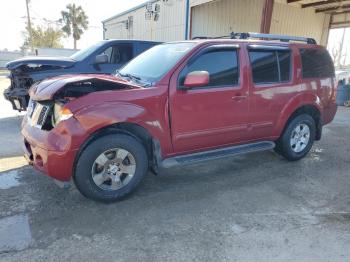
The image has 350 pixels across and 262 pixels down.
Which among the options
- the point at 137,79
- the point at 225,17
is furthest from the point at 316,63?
the point at 225,17

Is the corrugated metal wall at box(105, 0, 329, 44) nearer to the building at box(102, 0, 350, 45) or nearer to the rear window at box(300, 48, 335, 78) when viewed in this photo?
the building at box(102, 0, 350, 45)

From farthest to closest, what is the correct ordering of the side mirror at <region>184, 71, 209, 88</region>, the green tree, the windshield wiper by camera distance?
the green tree, the windshield wiper, the side mirror at <region>184, 71, 209, 88</region>

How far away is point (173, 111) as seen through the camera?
3.72 m

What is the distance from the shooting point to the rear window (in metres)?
4.93

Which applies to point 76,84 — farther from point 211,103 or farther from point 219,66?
point 219,66

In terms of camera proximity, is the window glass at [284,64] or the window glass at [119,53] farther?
the window glass at [119,53]

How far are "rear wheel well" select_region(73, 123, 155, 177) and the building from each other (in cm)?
1029

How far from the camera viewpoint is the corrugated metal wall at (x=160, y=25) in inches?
576

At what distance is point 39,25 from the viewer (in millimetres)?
46469

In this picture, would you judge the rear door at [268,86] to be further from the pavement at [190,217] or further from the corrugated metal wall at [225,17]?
the corrugated metal wall at [225,17]

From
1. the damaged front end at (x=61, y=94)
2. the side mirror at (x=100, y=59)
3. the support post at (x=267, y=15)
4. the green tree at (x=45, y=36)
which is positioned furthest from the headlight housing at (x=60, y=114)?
the green tree at (x=45, y=36)

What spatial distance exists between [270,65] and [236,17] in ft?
36.4

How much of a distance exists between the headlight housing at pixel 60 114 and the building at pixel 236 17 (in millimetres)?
10617

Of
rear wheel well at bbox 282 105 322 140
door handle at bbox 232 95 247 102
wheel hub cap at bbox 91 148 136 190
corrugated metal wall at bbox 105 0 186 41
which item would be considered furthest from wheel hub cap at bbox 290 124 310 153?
corrugated metal wall at bbox 105 0 186 41
